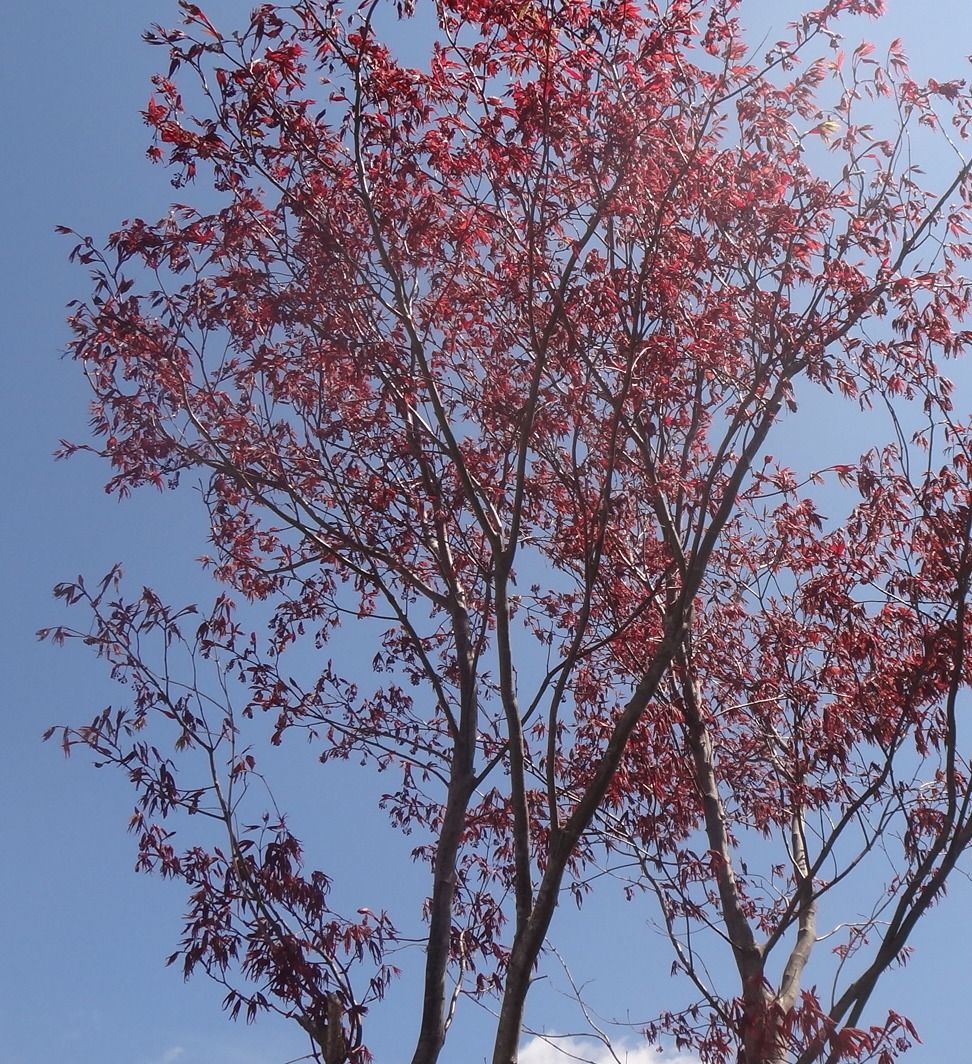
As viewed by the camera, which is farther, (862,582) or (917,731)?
(862,582)

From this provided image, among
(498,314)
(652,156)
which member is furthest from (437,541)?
(652,156)

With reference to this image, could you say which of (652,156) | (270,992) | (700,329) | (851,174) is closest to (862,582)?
(700,329)

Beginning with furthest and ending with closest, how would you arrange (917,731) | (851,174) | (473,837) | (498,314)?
(473,837) → (498,314) → (917,731) → (851,174)

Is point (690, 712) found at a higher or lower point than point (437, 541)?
lower

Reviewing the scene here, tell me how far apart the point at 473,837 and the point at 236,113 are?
5072mm

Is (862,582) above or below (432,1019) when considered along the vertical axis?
above

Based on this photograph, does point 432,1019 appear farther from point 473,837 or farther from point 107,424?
point 107,424

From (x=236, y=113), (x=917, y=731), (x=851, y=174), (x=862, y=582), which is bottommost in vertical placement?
(x=917, y=731)

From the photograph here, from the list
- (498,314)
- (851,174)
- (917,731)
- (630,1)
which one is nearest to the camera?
(630,1)

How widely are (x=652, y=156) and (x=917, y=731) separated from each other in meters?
3.72

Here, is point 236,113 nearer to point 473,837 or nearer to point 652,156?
point 652,156

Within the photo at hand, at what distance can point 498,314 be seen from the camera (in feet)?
21.8

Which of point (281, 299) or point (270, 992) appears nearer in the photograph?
point (270, 992)

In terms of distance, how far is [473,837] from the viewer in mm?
7598
